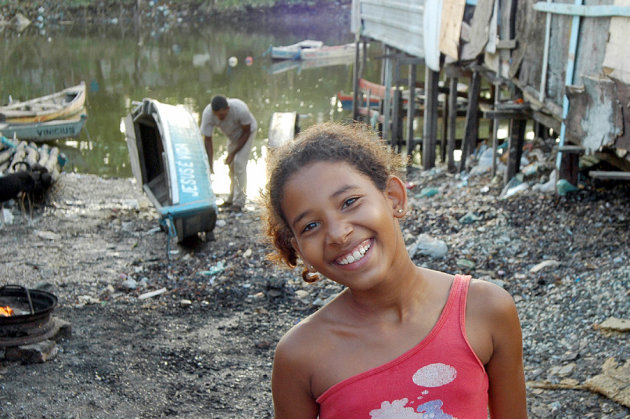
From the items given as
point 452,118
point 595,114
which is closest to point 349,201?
point 595,114

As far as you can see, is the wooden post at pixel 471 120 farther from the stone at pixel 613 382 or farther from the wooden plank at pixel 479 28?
the stone at pixel 613 382

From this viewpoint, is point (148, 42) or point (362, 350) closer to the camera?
point (362, 350)

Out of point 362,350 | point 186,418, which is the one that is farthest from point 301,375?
point 186,418

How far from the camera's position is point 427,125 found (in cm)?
1148

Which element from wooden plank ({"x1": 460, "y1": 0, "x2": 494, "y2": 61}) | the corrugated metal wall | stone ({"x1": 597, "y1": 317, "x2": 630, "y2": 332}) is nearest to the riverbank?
the corrugated metal wall

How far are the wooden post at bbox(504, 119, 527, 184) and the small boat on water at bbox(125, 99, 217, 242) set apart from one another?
341cm

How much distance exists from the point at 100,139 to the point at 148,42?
75.3ft

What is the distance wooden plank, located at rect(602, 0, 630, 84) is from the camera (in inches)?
207

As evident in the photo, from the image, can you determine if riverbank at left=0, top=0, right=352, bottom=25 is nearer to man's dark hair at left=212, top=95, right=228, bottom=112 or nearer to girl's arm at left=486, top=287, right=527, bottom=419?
man's dark hair at left=212, top=95, right=228, bottom=112

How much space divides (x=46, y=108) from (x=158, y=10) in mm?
34182

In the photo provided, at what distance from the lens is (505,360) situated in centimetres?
175

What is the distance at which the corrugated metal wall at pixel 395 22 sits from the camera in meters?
11.6

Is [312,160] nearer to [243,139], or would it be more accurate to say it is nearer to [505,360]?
[505,360]

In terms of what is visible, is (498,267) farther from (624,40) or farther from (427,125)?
(427,125)
